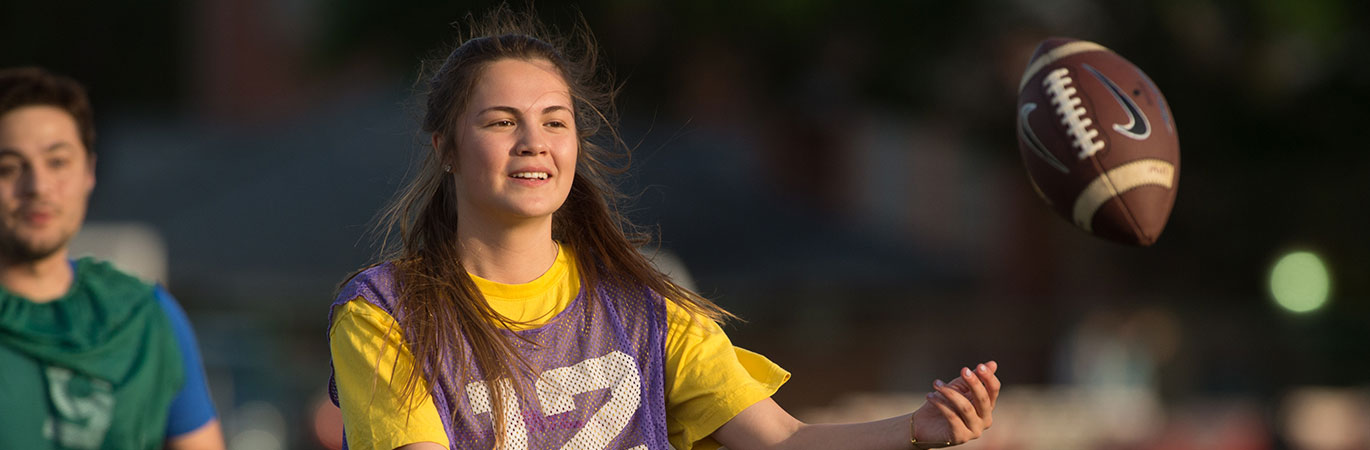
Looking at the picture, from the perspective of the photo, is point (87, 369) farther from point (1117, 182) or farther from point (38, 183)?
point (1117, 182)

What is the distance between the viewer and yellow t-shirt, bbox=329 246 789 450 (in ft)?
11.0

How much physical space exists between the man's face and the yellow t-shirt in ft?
4.94

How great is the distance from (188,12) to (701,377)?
97.0 feet

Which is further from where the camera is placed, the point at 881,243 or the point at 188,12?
the point at 188,12

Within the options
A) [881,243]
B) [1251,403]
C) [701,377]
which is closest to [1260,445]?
[1251,403]

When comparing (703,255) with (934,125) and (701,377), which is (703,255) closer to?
(934,125)

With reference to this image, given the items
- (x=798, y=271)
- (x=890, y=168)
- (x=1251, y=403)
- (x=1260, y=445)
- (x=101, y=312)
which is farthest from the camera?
(x=890, y=168)

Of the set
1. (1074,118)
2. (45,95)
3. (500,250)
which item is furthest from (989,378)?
(45,95)

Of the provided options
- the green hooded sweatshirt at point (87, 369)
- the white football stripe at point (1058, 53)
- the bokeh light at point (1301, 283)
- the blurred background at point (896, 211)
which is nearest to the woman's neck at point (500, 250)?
the green hooded sweatshirt at point (87, 369)

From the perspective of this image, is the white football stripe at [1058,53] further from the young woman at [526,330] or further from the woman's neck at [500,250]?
the woman's neck at [500,250]

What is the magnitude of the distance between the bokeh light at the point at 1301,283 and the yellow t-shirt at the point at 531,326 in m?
10.5

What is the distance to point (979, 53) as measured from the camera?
14422mm

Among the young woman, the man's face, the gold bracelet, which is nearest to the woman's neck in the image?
the young woman

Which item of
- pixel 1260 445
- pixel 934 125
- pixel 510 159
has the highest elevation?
pixel 934 125
